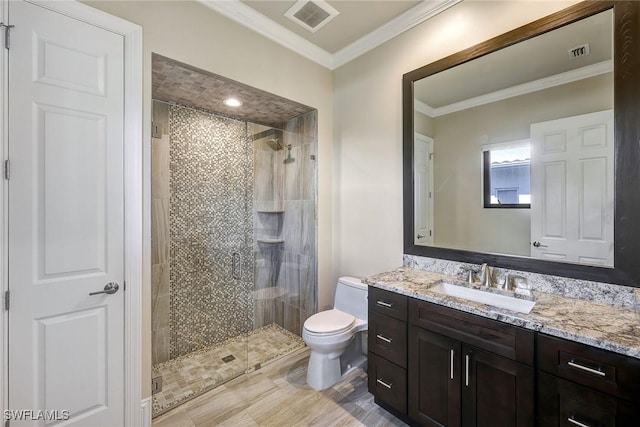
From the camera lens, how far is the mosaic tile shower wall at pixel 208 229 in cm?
259

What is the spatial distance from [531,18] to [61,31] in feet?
8.47

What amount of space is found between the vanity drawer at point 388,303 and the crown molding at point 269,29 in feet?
7.05

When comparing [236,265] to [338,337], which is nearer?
[338,337]

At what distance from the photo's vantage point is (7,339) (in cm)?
131

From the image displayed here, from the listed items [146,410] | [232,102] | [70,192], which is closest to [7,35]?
[70,192]

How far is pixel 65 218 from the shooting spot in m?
1.44

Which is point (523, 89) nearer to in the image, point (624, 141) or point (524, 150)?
point (524, 150)

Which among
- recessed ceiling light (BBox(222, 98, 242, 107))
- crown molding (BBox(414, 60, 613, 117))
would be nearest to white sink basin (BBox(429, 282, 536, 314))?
crown molding (BBox(414, 60, 613, 117))

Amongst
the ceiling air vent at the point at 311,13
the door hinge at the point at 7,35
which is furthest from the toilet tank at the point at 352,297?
the door hinge at the point at 7,35

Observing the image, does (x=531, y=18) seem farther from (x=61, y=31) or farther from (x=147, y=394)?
(x=147, y=394)

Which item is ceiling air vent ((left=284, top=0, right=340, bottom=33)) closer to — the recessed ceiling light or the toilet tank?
the recessed ceiling light

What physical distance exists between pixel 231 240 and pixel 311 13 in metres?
2.15

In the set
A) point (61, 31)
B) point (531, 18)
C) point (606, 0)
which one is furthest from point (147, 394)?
point (606, 0)

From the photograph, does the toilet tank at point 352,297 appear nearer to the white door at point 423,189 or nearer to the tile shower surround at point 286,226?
the tile shower surround at point 286,226
